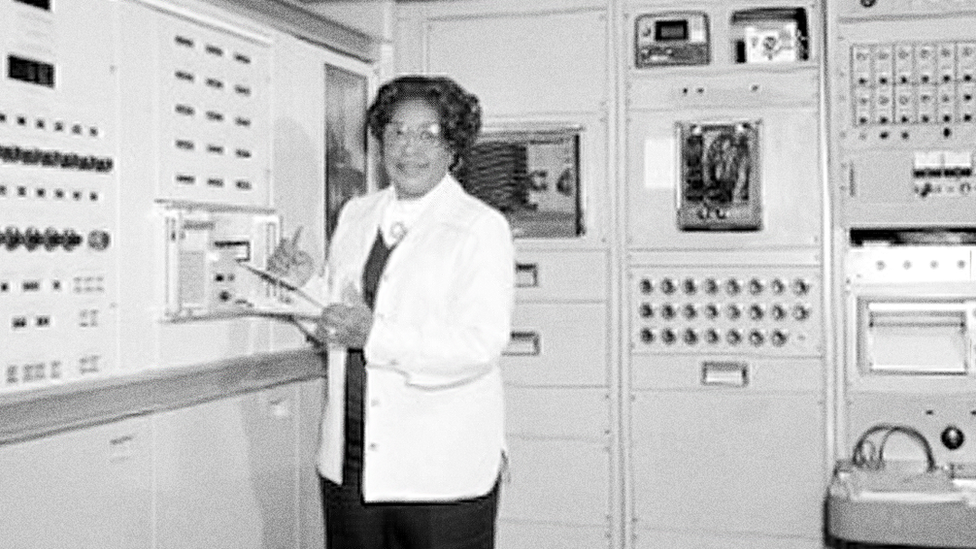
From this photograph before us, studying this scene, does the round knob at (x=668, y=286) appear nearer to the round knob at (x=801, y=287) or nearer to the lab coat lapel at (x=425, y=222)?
the round knob at (x=801, y=287)

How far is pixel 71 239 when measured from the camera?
230 centimetres

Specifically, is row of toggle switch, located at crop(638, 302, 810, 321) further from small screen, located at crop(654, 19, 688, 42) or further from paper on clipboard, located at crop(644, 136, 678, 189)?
small screen, located at crop(654, 19, 688, 42)

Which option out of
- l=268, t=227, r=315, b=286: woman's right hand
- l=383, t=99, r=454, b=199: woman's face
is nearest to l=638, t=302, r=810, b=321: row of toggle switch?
Result: l=268, t=227, r=315, b=286: woman's right hand

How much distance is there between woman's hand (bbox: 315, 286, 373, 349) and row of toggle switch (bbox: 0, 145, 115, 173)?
54 centimetres

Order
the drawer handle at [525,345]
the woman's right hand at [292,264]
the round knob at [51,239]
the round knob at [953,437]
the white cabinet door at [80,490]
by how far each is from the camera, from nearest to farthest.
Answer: the white cabinet door at [80,490] → the round knob at [51,239] → the woman's right hand at [292,264] → the round knob at [953,437] → the drawer handle at [525,345]

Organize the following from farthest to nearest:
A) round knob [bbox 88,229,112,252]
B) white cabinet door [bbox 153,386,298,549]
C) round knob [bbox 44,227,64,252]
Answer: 1. white cabinet door [bbox 153,386,298,549]
2. round knob [bbox 88,229,112,252]
3. round knob [bbox 44,227,64,252]

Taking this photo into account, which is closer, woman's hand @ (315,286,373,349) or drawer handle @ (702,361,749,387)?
woman's hand @ (315,286,373,349)

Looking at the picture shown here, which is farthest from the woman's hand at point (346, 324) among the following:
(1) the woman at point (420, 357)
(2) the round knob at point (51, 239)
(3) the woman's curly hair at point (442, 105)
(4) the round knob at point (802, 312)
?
(4) the round knob at point (802, 312)

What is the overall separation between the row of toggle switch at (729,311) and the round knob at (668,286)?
4cm

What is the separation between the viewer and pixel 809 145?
356 centimetres

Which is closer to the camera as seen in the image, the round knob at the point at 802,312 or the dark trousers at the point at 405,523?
the dark trousers at the point at 405,523

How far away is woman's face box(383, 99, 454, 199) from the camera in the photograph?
7.94 feet

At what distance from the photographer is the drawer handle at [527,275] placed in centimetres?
374

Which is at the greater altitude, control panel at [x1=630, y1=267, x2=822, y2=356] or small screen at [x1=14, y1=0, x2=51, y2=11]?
small screen at [x1=14, y1=0, x2=51, y2=11]
